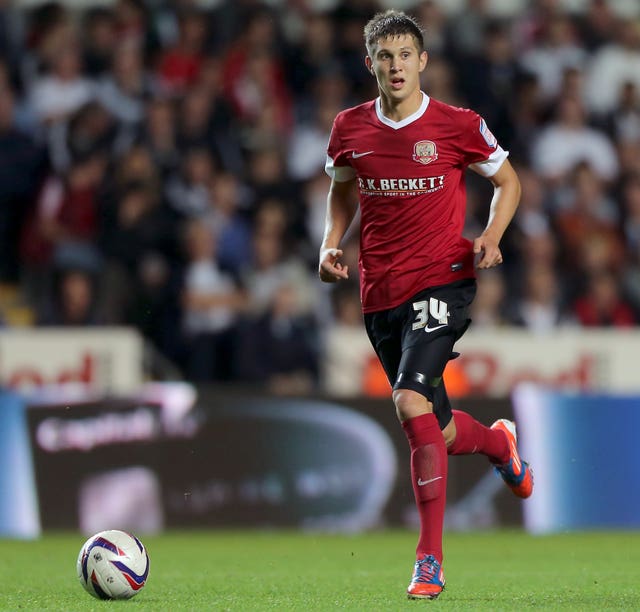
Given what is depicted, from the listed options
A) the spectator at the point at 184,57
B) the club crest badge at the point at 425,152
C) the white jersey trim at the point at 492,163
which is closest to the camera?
the club crest badge at the point at 425,152

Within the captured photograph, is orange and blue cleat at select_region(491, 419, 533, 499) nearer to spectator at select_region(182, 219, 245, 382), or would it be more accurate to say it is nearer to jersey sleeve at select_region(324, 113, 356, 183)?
jersey sleeve at select_region(324, 113, 356, 183)

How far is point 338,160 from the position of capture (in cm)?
611

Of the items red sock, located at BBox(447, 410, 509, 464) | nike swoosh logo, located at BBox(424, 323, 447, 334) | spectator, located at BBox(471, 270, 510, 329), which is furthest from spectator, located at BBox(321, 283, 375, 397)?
nike swoosh logo, located at BBox(424, 323, 447, 334)

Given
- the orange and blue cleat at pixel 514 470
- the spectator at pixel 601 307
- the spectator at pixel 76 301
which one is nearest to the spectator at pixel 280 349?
the spectator at pixel 76 301

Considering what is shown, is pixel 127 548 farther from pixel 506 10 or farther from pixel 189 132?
pixel 506 10

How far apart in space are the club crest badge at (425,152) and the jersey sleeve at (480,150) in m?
0.16

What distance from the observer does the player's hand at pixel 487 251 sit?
5656 millimetres

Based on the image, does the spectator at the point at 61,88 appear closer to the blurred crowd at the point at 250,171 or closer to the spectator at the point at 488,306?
the blurred crowd at the point at 250,171

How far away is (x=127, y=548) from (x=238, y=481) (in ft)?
14.9

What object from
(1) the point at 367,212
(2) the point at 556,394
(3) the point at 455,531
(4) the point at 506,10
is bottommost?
(3) the point at 455,531

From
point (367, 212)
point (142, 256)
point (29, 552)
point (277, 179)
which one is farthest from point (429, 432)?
point (277, 179)

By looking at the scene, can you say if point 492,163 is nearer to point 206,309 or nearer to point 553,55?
point 206,309

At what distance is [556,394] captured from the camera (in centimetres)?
1042

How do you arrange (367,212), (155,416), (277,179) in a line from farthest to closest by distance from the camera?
(277,179), (155,416), (367,212)
